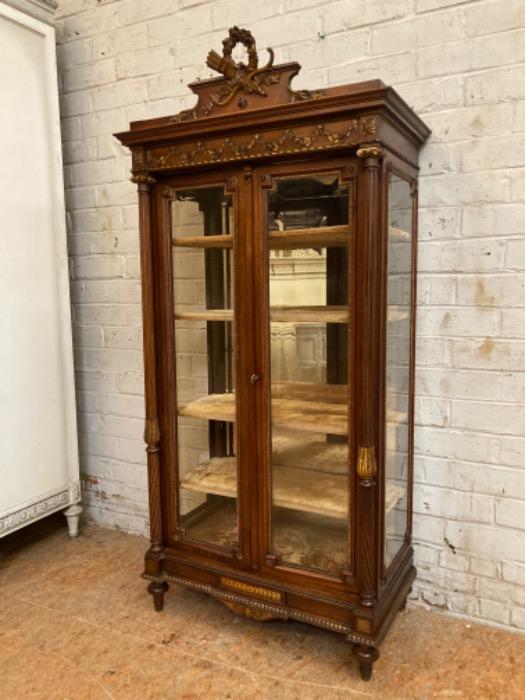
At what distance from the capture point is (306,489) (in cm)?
171

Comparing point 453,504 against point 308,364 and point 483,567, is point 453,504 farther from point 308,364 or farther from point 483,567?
point 308,364

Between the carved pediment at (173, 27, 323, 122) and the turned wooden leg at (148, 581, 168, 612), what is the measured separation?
4.89ft

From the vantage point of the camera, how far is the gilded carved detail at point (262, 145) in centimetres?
144

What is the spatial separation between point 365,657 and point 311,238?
1167 millimetres

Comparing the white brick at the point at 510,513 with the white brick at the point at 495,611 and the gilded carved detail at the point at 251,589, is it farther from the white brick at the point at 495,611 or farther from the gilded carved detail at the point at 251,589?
the gilded carved detail at the point at 251,589

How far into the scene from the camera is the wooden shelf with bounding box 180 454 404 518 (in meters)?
1.65

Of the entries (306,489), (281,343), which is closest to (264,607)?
(306,489)

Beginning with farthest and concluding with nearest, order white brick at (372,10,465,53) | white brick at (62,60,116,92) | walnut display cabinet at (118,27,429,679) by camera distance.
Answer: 1. white brick at (62,60,116,92)
2. white brick at (372,10,465,53)
3. walnut display cabinet at (118,27,429,679)

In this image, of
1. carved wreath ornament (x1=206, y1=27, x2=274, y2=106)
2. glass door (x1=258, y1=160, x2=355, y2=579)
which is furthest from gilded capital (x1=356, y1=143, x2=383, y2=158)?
carved wreath ornament (x1=206, y1=27, x2=274, y2=106)

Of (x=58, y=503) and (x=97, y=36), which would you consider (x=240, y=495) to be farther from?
(x=97, y=36)

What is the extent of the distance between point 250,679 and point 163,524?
54cm

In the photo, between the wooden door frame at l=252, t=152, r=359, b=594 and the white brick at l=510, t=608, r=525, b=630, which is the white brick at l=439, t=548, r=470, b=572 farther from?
the wooden door frame at l=252, t=152, r=359, b=594

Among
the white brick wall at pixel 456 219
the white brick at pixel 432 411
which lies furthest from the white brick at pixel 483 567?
the white brick at pixel 432 411

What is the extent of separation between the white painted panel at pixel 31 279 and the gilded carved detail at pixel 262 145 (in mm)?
730
